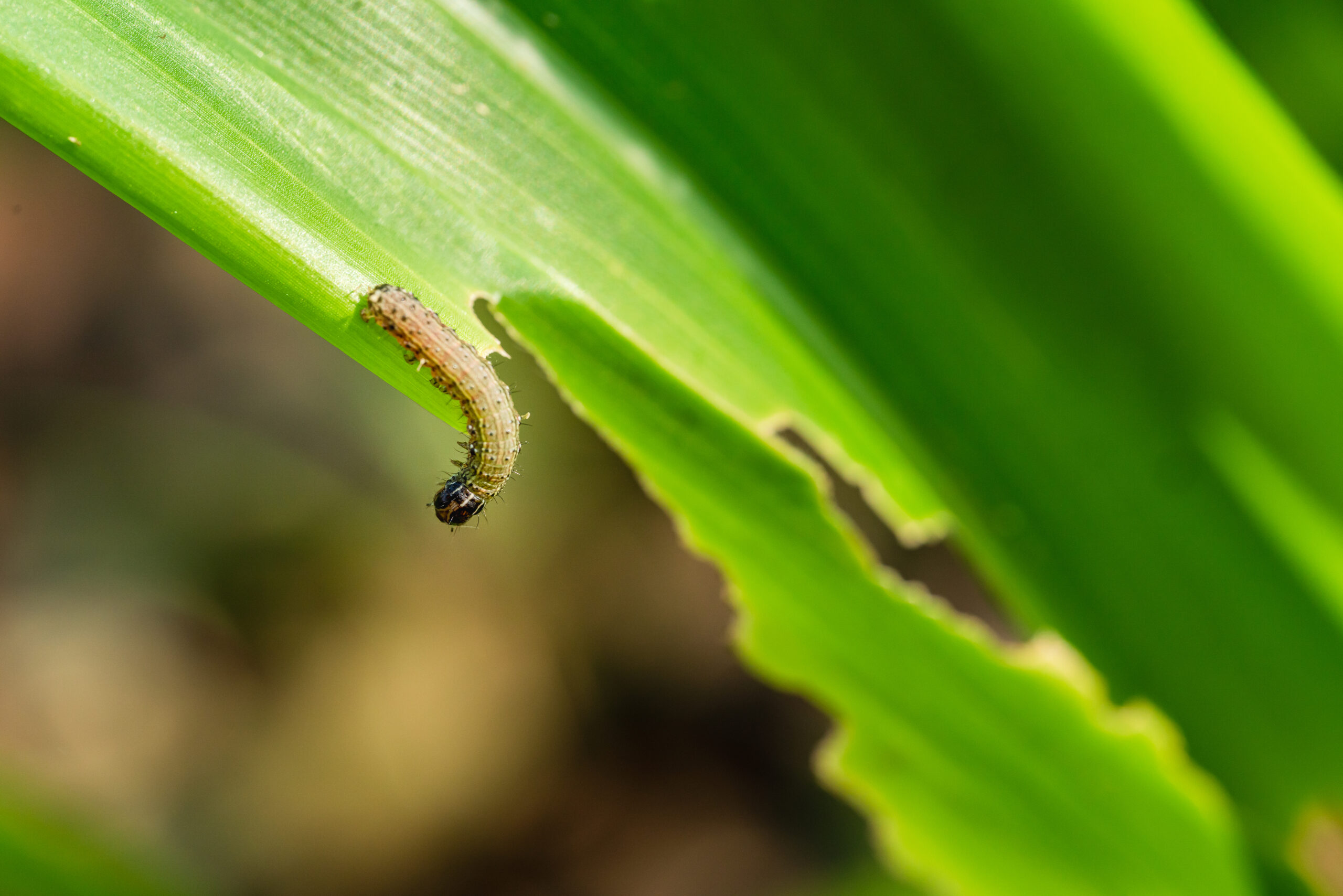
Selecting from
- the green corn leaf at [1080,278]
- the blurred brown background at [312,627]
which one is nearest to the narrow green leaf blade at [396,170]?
the green corn leaf at [1080,278]

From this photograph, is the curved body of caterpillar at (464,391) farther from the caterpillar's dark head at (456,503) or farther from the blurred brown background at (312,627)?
the blurred brown background at (312,627)

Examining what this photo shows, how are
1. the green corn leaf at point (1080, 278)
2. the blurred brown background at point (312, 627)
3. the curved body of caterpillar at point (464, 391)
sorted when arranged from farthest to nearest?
the blurred brown background at point (312, 627), the green corn leaf at point (1080, 278), the curved body of caterpillar at point (464, 391)

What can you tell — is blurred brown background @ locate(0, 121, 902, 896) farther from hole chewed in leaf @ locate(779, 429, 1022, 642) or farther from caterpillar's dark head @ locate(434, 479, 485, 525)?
caterpillar's dark head @ locate(434, 479, 485, 525)

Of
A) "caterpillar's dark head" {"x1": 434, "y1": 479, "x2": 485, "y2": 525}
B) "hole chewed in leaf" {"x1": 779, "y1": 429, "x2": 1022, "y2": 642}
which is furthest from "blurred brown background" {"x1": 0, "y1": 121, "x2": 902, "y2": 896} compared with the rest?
"caterpillar's dark head" {"x1": 434, "y1": 479, "x2": 485, "y2": 525}

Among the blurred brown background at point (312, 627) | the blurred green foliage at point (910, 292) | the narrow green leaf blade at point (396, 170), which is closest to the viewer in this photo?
the narrow green leaf blade at point (396, 170)

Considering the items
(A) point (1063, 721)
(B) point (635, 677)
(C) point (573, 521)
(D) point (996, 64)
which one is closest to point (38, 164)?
(C) point (573, 521)

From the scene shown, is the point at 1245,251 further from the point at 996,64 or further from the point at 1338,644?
the point at 1338,644
